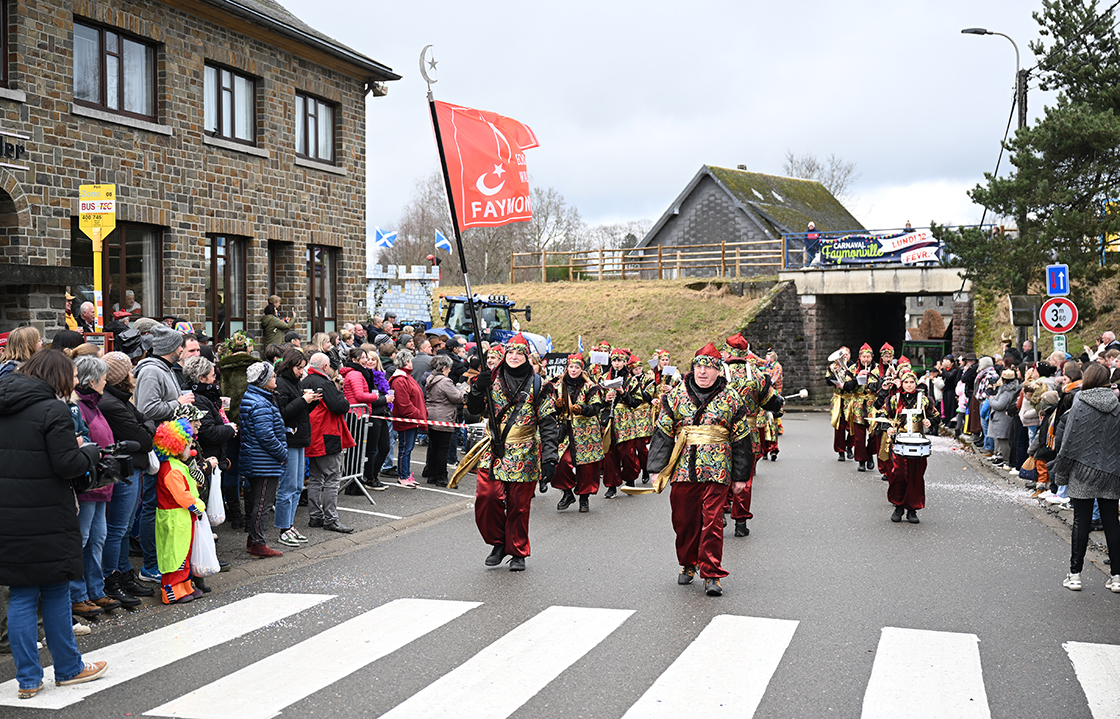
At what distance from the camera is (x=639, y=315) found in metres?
40.0

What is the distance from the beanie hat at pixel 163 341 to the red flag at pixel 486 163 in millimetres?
2873

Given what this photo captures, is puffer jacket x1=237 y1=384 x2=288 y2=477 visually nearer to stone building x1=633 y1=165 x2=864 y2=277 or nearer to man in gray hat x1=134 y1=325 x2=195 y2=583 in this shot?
man in gray hat x1=134 y1=325 x2=195 y2=583

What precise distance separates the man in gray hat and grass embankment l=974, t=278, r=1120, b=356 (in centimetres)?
2629

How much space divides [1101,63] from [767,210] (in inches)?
925

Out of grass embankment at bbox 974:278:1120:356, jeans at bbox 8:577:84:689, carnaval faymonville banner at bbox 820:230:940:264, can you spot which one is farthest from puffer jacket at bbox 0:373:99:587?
carnaval faymonville banner at bbox 820:230:940:264

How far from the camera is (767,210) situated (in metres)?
49.0

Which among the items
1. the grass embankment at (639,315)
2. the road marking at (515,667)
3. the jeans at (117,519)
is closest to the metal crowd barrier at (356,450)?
the jeans at (117,519)

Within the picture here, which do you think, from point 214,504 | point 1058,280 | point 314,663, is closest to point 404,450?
point 214,504

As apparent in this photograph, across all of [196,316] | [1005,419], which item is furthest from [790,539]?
[196,316]

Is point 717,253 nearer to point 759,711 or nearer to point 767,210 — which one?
point 767,210

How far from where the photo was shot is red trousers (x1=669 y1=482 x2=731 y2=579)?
8094 millimetres

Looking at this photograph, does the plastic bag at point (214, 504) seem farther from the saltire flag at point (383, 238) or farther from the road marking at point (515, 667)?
the saltire flag at point (383, 238)

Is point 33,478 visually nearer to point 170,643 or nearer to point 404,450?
point 170,643

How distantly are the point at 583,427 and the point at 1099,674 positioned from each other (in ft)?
24.9
